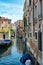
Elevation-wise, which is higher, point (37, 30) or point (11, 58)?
point (37, 30)

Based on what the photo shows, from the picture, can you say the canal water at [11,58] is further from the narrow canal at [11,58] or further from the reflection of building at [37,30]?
the reflection of building at [37,30]

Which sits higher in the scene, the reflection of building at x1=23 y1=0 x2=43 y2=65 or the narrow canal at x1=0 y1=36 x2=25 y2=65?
the reflection of building at x1=23 y1=0 x2=43 y2=65

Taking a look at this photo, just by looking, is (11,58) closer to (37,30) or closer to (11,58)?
(11,58)


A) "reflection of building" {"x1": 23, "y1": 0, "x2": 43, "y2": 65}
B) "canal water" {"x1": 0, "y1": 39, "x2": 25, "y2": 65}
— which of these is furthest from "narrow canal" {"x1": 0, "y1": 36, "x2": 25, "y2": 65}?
"reflection of building" {"x1": 23, "y1": 0, "x2": 43, "y2": 65}

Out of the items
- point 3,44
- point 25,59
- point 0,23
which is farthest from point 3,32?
point 25,59

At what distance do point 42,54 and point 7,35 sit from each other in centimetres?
2158

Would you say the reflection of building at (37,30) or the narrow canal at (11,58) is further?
the narrow canal at (11,58)

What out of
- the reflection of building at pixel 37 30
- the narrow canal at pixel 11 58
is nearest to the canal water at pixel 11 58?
the narrow canal at pixel 11 58

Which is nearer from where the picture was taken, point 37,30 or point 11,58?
point 11,58

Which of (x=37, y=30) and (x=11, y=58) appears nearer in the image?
(x=11, y=58)

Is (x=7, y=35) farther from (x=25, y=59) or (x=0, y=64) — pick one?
(x=25, y=59)

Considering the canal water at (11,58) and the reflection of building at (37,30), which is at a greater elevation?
the reflection of building at (37,30)

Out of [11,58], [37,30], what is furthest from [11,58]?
[37,30]

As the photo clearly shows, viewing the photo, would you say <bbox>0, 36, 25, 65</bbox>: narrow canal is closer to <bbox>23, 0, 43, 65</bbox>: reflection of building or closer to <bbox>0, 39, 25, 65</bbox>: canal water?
<bbox>0, 39, 25, 65</bbox>: canal water
